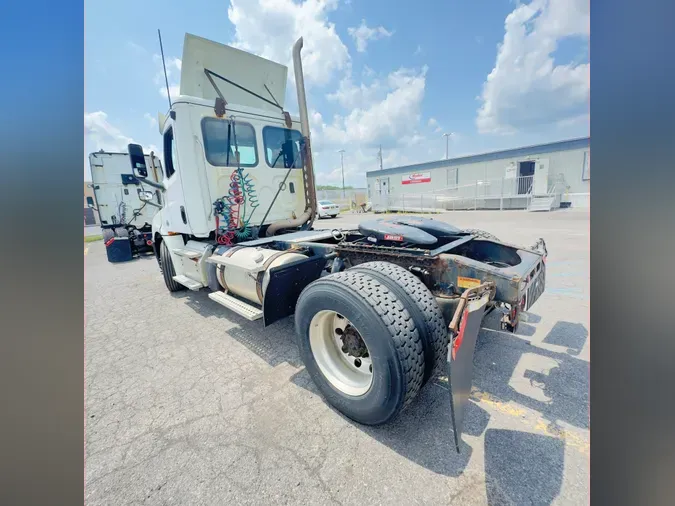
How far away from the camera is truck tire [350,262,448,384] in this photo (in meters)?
2.17

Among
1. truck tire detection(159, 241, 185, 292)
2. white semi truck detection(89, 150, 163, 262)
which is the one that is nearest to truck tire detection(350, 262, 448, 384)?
truck tire detection(159, 241, 185, 292)

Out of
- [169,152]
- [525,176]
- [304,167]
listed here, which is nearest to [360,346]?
[304,167]

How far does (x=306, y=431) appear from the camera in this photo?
229 centimetres

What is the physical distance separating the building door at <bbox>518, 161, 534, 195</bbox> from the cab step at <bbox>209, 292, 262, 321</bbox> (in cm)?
2436

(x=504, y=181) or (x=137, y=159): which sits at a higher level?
(x=504, y=181)

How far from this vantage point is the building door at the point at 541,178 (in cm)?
2148

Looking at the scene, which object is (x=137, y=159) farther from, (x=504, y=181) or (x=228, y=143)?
(x=504, y=181)

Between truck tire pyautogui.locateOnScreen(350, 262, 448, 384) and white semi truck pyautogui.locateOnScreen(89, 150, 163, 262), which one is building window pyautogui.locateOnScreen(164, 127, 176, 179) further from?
white semi truck pyautogui.locateOnScreen(89, 150, 163, 262)

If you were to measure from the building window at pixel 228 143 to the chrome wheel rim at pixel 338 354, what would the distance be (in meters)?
3.22

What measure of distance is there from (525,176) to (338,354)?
24.9 meters

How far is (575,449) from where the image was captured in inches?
78.6
